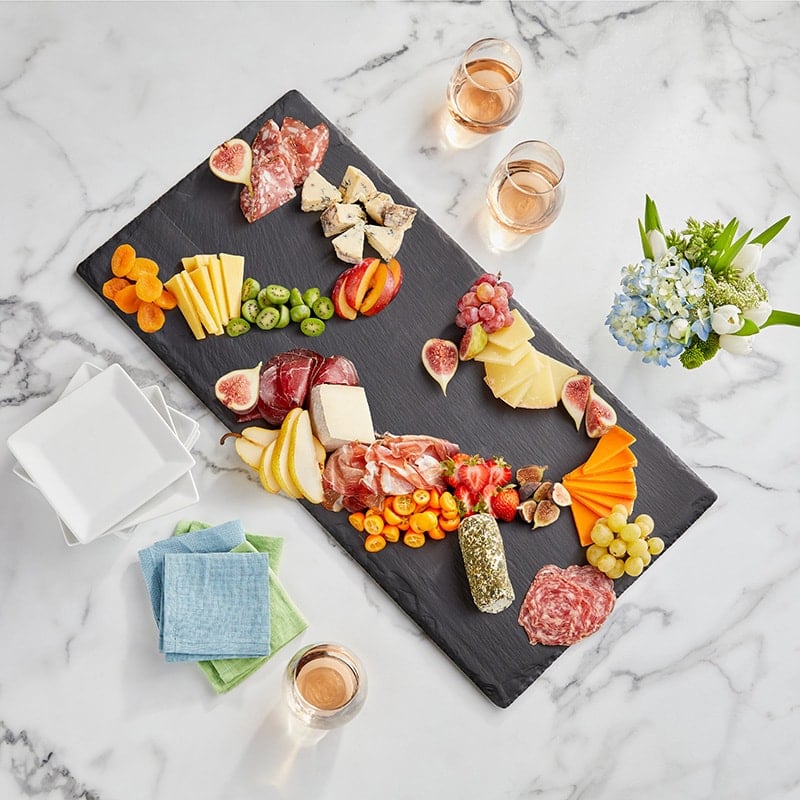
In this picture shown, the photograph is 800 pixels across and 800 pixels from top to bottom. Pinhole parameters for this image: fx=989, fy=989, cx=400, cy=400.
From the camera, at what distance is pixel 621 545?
98.8 inches

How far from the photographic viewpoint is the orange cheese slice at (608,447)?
2572 millimetres

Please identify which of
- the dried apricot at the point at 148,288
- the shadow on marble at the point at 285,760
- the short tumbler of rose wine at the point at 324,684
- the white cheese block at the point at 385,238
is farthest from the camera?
the white cheese block at the point at 385,238

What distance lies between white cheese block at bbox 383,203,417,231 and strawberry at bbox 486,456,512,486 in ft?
2.19

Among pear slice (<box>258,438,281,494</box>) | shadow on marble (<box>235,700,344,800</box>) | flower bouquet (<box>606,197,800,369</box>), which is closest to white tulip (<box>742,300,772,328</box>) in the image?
flower bouquet (<box>606,197,800,369</box>)

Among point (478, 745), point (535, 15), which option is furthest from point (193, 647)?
point (535, 15)

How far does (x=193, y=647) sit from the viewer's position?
2.38 meters

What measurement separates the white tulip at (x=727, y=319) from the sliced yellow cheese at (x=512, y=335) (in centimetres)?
47

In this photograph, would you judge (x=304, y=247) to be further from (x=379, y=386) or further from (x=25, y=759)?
(x=25, y=759)

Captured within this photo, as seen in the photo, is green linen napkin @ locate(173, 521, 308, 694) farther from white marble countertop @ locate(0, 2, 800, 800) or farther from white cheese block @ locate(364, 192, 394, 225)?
white cheese block @ locate(364, 192, 394, 225)

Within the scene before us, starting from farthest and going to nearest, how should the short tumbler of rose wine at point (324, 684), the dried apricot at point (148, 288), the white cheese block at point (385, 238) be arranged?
the white cheese block at point (385, 238)
the dried apricot at point (148, 288)
the short tumbler of rose wine at point (324, 684)

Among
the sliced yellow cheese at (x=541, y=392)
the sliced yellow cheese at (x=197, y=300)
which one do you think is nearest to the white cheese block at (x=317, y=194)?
the sliced yellow cheese at (x=197, y=300)

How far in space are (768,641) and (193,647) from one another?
5.02 ft

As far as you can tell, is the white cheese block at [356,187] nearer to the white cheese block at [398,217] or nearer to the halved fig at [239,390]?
the white cheese block at [398,217]

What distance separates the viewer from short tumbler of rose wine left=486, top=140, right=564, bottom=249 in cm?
259
